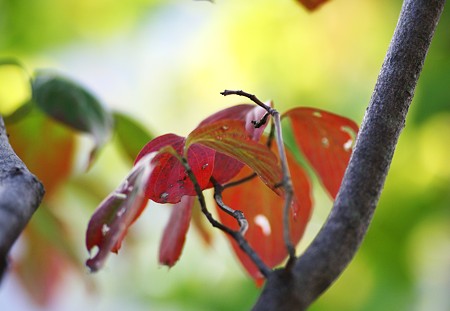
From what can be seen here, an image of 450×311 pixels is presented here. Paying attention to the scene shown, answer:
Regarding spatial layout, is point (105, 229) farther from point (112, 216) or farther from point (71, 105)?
point (71, 105)

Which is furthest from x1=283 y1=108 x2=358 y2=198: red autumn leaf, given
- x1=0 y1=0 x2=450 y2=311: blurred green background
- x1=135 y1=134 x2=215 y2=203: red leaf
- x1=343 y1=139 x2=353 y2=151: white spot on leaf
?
x1=0 y1=0 x2=450 y2=311: blurred green background

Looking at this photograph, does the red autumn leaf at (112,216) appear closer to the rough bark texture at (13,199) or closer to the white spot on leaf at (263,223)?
the rough bark texture at (13,199)

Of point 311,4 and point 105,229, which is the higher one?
point 311,4

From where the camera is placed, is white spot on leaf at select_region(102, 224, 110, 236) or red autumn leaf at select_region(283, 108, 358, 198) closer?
white spot on leaf at select_region(102, 224, 110, 236)

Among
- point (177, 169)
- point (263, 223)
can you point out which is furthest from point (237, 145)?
point (263, 223)

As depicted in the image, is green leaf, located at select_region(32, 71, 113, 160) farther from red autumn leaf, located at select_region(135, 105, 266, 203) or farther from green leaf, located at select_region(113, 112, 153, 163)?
red autumn leaf, located at select_region(135, 105, 266, 203)

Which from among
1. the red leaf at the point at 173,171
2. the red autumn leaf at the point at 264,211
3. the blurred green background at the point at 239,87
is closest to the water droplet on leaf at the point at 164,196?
the red leaf at the point at 173,171
